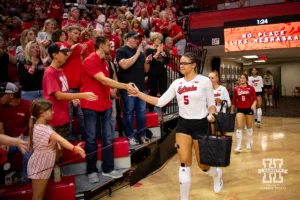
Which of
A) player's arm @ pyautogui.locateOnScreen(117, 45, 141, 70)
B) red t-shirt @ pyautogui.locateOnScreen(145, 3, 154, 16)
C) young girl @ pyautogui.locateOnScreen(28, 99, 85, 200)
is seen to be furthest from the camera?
red t-shirt @ pyautogui.locateOnScreen(145, 3, 154, 16)

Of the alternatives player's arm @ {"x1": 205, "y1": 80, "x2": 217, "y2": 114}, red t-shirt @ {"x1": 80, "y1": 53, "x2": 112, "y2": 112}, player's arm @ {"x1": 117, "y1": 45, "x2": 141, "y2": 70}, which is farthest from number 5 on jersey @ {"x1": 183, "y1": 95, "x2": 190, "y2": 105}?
player's arm @ {"x1": 117, "y1": 45, "x2": 141, "y2": 70}

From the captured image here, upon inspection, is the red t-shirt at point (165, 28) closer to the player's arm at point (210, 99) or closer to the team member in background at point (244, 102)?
the team member in background at point (244, 102)

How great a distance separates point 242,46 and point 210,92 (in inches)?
327

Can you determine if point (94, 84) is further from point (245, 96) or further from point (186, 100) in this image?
point (245, 96)

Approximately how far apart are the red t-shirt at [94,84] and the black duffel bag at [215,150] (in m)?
1.58

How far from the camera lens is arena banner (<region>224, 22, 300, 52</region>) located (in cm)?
1053

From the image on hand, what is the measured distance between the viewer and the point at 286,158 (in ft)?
20.3

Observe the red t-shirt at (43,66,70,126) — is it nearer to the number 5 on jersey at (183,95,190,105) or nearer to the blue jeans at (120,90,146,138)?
the blue jeans at (120,90,146,138)

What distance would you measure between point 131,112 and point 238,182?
2.29m

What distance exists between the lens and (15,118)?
3.95 metres

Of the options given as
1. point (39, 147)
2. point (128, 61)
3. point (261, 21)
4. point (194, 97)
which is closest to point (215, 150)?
point (194, 97)

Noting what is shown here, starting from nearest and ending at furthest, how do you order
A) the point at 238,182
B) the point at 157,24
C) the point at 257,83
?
the point at 238,182
the point at 157,24
the point at 257,83

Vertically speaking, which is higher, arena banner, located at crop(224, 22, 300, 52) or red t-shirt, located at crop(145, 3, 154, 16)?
red t-shirt, located at crop(145, 3, 154, 16)

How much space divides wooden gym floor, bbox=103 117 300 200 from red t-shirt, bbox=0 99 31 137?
1.66m
